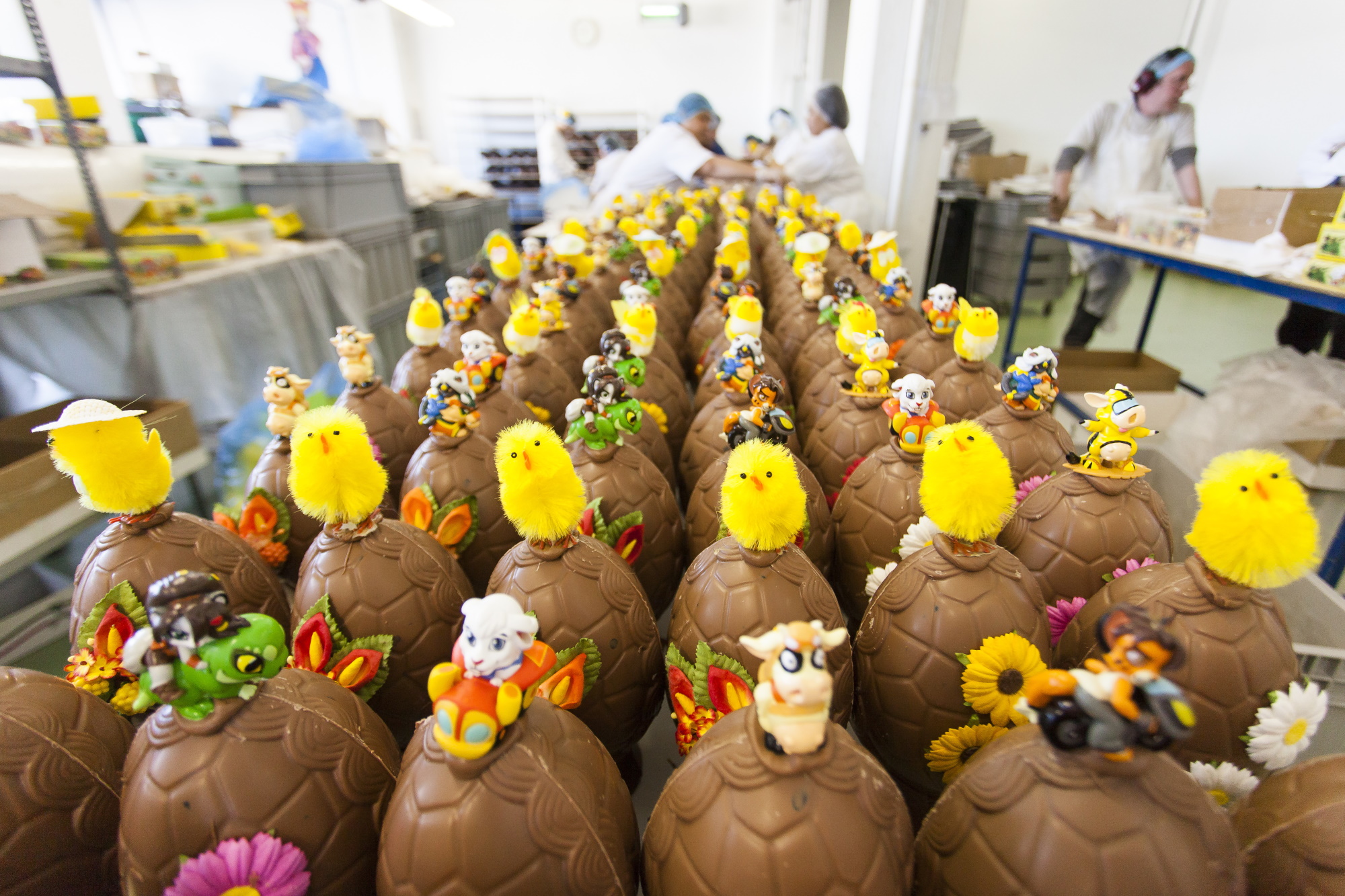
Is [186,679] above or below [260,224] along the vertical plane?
below

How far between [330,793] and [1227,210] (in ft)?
10.7

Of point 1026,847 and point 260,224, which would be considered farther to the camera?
point 260,224

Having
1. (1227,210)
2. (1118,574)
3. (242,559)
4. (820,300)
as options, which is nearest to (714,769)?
(1118,574)

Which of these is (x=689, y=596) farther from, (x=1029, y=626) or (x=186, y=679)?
(x=186, y=679)

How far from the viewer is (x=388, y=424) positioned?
1568mm

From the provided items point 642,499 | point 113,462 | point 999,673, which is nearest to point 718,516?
point 642,499

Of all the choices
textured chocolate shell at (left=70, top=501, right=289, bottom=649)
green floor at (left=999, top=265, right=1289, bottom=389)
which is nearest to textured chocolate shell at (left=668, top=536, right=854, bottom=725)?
textured chocolate shell at (left=70, top=501, right=289, bottom=649)

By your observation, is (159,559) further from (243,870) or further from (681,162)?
(681,162)

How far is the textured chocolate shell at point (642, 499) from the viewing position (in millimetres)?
1261

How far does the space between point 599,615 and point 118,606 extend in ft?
2.43

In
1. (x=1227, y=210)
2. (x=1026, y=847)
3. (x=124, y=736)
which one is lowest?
(x=124, y=736)

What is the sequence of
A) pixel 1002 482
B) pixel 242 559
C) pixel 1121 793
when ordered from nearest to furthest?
pixel 1121 793
pixel 1002 482
pixel 242 559

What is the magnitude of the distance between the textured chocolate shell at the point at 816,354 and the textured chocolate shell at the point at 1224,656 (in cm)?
110

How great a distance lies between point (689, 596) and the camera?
1.01 metres
